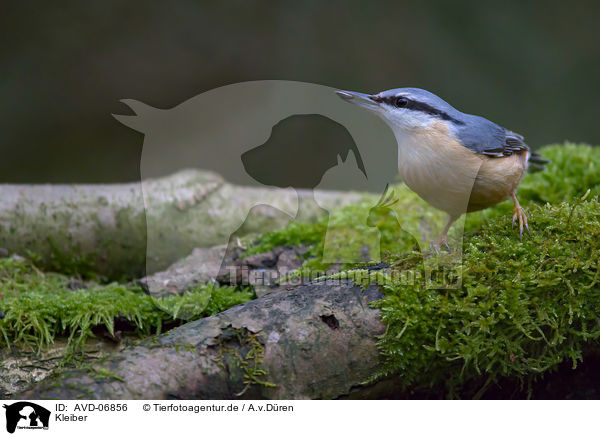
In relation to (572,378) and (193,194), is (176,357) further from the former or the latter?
(193,194)

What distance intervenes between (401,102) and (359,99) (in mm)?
190

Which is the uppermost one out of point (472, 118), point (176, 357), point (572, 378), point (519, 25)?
point (519, 25)

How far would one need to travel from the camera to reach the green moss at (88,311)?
233cm

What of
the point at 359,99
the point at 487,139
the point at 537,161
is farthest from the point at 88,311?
the point at 537,161

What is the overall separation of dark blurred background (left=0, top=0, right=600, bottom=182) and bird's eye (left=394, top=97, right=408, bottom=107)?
400 centimetres

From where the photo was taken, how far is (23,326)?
7.66 feet

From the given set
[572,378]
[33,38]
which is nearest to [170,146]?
[33,38]

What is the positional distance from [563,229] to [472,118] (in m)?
0.66

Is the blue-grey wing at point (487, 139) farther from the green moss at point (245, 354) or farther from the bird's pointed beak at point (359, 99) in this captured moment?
the green moss at point (245, 354)

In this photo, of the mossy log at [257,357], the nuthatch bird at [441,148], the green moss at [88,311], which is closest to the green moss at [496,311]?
the mossy log at [257,357]

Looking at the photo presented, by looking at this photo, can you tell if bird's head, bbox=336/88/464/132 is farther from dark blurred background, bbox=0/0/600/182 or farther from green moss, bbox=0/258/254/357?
dark blurred background, bbox=0/0/600/182

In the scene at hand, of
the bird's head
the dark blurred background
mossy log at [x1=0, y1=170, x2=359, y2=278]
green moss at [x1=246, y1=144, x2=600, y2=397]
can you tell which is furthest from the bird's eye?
the dark blurred background

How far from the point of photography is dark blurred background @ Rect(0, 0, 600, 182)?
19.9 feet

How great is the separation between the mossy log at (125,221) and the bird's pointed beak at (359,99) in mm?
1774
